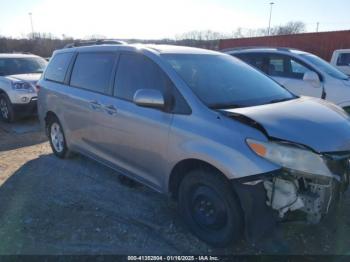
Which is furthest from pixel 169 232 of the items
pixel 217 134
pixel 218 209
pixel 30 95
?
pixel 30 95

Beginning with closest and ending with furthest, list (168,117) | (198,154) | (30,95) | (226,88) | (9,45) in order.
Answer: (198,154)
(168,117)
(226,88)
(30,95)
(9,45)

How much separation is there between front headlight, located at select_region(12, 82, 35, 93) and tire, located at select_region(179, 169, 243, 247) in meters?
6.09

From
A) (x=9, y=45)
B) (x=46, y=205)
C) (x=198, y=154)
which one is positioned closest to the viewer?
(x=198, y=154)

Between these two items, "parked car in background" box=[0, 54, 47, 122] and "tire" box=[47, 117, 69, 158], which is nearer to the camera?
"tire" box=[47, 117, 69, 158]

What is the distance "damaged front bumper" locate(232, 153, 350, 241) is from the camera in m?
2.67

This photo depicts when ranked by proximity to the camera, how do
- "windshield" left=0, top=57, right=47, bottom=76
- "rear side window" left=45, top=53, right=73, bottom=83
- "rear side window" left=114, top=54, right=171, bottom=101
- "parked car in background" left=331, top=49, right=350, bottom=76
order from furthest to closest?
"parked car in background" left=331, top=49, right=350, bottom=76 < "windshield" left=0, top=57, right=47, bottom=76 < "rear side window" left=45, top=53, right=73, bottom=83 < "rear side window" left=114, top=54, right=171, bottom=101

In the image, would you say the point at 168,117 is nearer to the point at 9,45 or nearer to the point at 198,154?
the point at 198,154

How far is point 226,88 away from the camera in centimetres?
349

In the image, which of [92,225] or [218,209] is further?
[92,225]

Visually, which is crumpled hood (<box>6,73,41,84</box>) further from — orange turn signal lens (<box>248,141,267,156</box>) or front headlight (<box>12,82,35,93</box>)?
orange turn signal lens (<box>248,141,267,156</box>)

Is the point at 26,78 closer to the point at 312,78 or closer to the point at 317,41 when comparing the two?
the point at 312,78

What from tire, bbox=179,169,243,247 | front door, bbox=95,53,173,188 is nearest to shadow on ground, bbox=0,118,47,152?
front door, bbox=95,53,173,188

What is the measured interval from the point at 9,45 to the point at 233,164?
154 ft

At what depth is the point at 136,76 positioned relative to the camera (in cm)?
374
